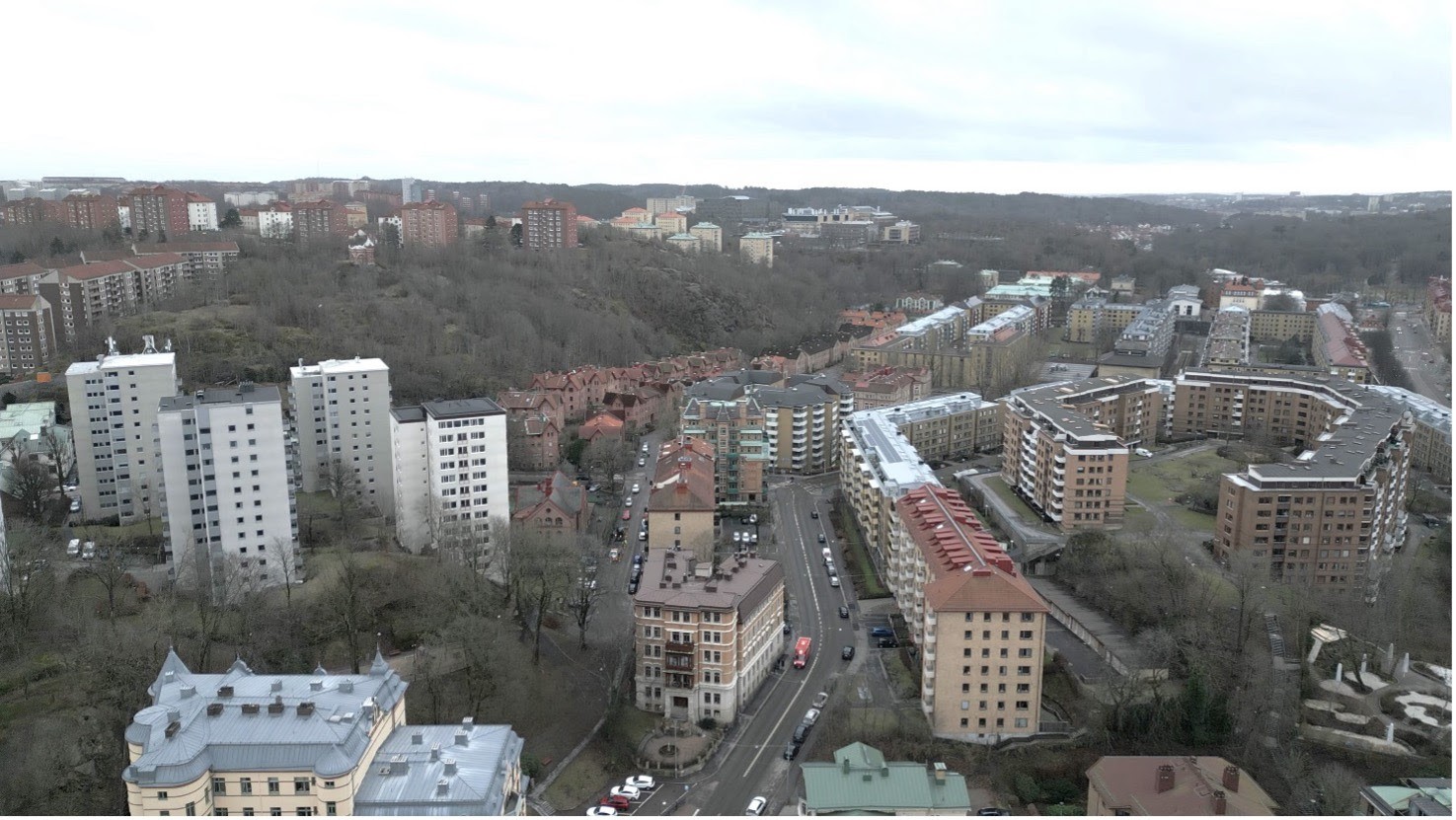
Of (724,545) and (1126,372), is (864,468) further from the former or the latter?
(1126,372)

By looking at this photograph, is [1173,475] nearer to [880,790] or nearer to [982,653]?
[982,653]

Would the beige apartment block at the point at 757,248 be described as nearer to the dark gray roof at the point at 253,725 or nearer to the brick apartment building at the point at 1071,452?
the brick apartment building at the point at 1071,452

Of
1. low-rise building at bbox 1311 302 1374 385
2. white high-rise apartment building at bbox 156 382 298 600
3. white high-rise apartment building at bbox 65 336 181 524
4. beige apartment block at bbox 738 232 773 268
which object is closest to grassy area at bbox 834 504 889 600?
white high-rise apartment building at bbox 156 382 298 600

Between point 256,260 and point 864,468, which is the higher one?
point 256,260

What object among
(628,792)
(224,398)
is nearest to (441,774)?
(628,792)

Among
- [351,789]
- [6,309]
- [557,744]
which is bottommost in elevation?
[557,744]

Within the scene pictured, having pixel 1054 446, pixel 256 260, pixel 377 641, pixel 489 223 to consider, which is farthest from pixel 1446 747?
pixel 489 223
